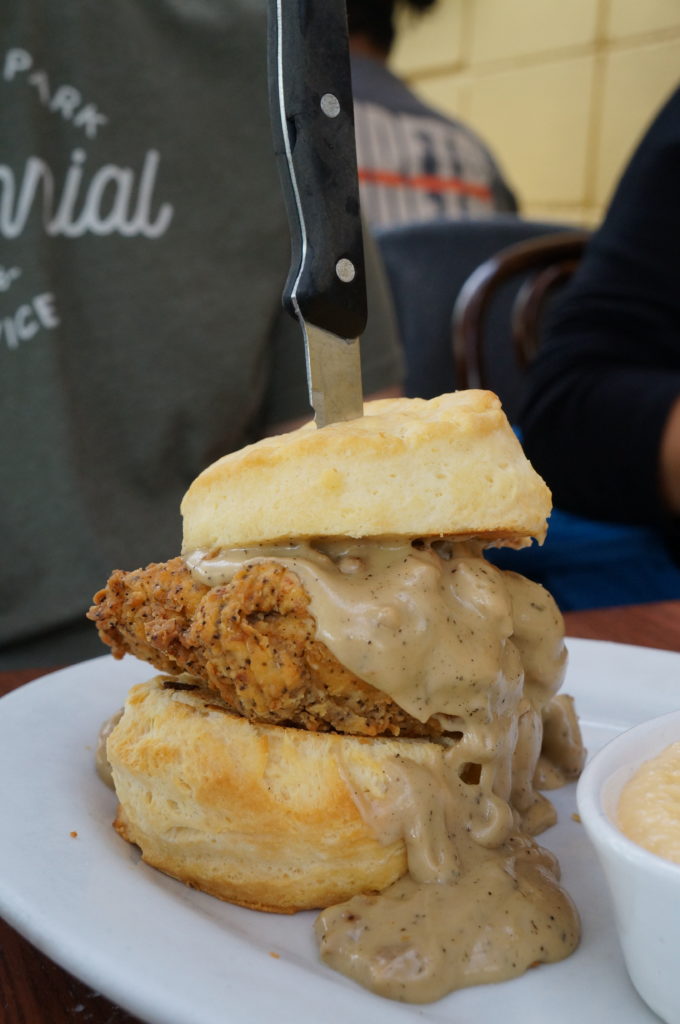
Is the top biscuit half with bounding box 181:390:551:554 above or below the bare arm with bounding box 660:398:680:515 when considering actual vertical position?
above

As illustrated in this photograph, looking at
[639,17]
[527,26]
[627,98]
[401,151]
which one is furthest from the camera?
[527,26]

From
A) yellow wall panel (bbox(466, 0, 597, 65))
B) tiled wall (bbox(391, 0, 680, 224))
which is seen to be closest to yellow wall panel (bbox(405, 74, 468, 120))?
tiled wall (bbox(391, 0, 680, 224))

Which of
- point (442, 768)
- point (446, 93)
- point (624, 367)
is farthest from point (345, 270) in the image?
point (446, 93)

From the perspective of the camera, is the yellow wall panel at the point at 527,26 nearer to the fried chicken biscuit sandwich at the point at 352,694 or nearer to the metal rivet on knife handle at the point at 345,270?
the metal rivet on knife handle at the point at 345,270

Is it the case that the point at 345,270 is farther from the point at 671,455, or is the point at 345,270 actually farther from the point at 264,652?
the point at 671,455

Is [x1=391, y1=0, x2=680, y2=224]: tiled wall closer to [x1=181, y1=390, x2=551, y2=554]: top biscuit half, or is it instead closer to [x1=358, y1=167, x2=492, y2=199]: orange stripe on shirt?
[x1=358, y1=167, x2=492, y2=199]: orange stripe on shirt

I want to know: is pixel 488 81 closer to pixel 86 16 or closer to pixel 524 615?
pixel 86 16
